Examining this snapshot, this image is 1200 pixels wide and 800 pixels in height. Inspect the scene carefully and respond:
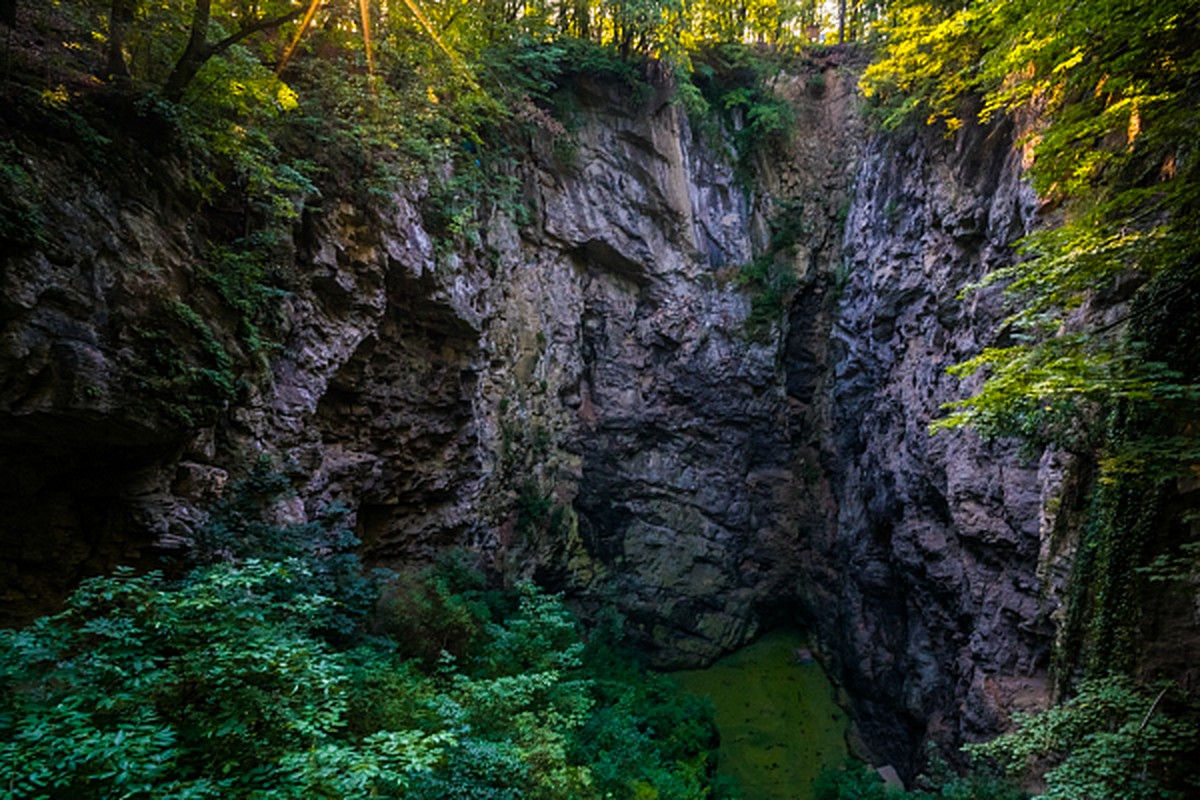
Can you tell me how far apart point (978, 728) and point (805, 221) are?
13.5m

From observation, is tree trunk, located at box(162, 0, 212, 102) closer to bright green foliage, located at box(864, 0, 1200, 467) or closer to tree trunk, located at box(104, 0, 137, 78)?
tree trunk, located at box(104, 0, 137, 78)

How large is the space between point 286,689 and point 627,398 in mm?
12961

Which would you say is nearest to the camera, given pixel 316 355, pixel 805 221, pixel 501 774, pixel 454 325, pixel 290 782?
pixel 290 782

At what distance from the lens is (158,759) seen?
2840 mm

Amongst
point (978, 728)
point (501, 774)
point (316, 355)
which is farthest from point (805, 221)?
point (501, 774)

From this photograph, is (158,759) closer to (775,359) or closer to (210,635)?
(210,635)

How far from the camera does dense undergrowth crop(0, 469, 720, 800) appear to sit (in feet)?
9.98

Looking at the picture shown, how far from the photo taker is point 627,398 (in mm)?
16266

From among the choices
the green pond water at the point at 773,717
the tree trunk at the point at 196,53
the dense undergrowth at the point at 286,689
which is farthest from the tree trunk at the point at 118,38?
the green pond water at the point at 773,717

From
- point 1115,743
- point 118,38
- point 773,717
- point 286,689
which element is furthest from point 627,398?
point 286,689

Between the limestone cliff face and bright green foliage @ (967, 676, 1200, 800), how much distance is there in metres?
3.55

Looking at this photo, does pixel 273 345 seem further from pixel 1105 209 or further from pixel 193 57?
pixel 1105 209

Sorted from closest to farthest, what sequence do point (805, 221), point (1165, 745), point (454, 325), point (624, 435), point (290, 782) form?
1. point (290, 782)
2. point (1165, 745)
3. point (454, 325)
4. point (624, 435)
5. point (805, 221)

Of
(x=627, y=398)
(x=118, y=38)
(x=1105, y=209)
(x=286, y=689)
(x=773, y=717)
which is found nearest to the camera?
(x=286, y=689)
